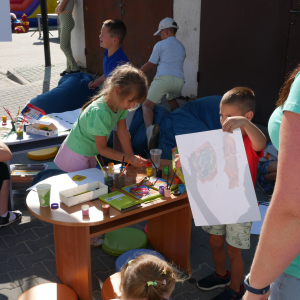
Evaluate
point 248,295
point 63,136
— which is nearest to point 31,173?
point 63,136

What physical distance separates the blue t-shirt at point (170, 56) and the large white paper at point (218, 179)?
3.67 m

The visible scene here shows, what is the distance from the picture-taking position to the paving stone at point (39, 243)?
11.0ft

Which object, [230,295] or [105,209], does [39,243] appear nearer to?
[105,209]

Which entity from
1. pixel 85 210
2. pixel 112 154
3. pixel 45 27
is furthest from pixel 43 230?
pixel 45 27

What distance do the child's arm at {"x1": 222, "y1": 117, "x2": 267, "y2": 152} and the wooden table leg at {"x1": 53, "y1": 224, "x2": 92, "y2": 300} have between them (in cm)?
110

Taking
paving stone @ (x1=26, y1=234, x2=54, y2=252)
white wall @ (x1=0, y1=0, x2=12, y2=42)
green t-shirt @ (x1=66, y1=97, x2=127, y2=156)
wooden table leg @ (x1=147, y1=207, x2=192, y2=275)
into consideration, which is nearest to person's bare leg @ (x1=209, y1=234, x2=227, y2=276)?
wooden table leg @ (x1=147, y1=207, x2=192, y2=275)

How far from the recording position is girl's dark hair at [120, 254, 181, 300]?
1725 mm

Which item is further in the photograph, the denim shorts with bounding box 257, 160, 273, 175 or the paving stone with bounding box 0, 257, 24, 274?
the denim shorts with bounding box 257, 160, 273, 175

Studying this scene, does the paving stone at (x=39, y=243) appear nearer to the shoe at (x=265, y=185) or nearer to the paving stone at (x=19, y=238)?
the paving stone at (x=19, y=238)

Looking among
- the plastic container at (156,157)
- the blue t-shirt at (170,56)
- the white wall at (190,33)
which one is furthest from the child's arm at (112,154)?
the white wall at (190,33)

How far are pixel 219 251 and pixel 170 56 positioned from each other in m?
3.56

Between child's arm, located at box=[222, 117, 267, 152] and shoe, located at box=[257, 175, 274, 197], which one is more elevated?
child's arm, located at box=[222, 117, 267, 152]

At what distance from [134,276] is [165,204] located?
1.10m

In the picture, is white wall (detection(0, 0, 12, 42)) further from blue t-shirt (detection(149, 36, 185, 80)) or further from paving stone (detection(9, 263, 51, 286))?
blue t-shirt (detection(149, 36, 185, 80))
